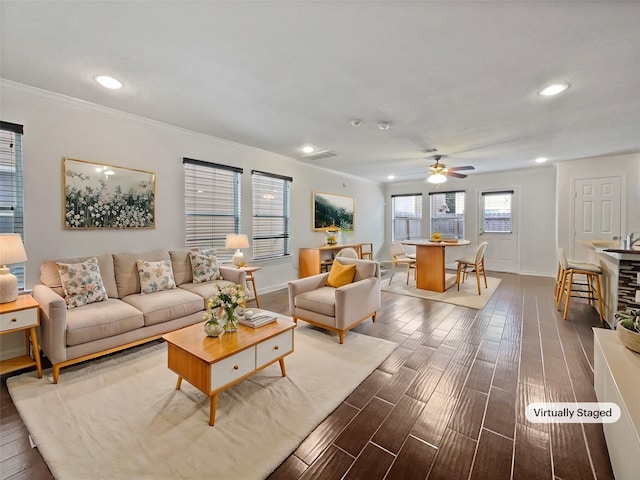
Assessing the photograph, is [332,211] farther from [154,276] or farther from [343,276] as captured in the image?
[154,276]

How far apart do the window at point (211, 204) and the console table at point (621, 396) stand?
4419 millimetres

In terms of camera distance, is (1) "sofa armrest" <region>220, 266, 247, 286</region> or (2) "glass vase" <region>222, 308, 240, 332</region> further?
(1) "sofa armrest" <region>220, 266, 247, 286</region>

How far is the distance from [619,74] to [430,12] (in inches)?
78.6

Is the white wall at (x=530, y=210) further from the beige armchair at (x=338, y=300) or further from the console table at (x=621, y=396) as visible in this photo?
the console table at (x=621, y=396)

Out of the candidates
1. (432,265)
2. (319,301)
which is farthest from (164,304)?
(432,265)

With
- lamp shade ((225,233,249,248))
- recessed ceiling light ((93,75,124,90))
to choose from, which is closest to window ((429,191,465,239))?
lamp shade ((225,233,249,248))

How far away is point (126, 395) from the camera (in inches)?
84.0

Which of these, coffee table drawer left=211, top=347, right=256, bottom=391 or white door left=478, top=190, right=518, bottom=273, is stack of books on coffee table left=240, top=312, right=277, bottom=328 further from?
white door left=478, top=190, right=518, bottom=273

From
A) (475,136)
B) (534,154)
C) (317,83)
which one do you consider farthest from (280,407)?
(534,154)

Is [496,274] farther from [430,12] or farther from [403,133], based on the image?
[430,12]

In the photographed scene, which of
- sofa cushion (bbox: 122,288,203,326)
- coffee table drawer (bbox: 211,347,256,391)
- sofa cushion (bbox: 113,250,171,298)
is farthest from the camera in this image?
sofa cushion (bbox: 113,250,171,298)

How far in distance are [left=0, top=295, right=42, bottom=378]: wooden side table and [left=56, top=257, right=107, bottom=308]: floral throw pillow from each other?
0.86 ft

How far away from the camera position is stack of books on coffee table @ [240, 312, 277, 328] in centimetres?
238

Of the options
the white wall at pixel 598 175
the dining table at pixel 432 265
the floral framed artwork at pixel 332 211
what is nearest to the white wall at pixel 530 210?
the white wall at pixel 598 175
